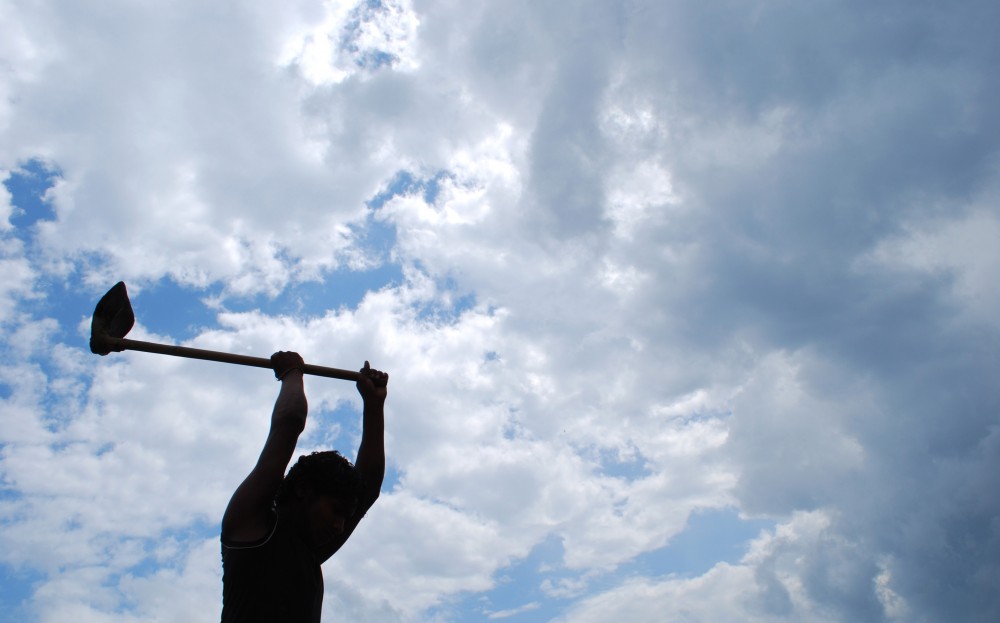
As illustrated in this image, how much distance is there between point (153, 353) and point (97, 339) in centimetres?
45

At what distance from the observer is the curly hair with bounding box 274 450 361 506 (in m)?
4.35

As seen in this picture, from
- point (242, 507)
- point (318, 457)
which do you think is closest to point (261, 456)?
point (242, 507)

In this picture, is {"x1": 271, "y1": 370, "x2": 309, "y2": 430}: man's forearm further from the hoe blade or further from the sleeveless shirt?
the hoe blade

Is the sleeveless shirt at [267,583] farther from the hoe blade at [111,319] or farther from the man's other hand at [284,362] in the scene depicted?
the hoe blade at [111,319]

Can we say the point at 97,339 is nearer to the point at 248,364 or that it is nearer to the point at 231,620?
the point at 248,364

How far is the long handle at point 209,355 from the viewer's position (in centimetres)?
606

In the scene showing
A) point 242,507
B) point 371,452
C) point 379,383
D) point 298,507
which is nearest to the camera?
point 242,507

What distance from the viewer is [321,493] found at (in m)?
4.32

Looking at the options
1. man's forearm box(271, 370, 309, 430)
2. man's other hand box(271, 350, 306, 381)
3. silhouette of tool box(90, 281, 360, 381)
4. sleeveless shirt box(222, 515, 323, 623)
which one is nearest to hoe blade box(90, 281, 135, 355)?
silhouette of tool box(90, 281, 360, 381)

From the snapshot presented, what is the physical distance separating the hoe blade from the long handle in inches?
1.9

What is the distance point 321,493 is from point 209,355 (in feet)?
8.81

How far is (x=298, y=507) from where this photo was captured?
4254 mm

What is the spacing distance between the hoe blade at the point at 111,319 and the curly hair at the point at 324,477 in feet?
8.53

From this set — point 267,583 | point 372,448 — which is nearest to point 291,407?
point 267,583
